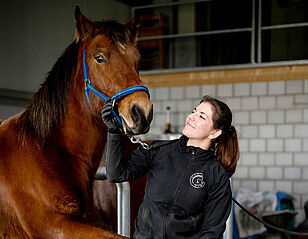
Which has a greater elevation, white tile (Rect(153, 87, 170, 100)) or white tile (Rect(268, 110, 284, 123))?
white tile (Rect(153, 87, 170, 100))

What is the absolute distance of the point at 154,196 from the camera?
1572mm

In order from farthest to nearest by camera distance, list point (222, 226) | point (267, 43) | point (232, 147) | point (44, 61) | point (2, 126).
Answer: point (267, 43) → point (44, 61) → point (2, 126) → point (232, 147) → point (222, 226)

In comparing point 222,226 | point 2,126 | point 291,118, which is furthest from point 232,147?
point 291,118

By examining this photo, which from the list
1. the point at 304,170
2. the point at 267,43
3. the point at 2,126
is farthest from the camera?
the point at 267,43

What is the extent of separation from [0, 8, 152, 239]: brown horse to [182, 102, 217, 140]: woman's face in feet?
0.56

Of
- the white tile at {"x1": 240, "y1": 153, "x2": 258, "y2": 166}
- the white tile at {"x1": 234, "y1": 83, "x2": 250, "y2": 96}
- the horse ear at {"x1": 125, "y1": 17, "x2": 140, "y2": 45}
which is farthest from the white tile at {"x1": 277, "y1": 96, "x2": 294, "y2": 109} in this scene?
the horse ear at {"x1": 125, "y1": 17, "x2": 140, "y2": 45}

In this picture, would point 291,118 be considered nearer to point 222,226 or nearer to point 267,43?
point 267,43

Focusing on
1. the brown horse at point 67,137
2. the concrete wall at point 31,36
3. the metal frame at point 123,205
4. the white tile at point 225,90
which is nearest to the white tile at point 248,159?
the white tile at point 225,90

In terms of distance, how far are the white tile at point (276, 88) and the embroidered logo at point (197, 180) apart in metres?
3.94

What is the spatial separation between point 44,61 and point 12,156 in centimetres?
408

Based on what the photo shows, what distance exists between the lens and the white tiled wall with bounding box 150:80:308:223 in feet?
16.8

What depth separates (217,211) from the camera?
1539mm

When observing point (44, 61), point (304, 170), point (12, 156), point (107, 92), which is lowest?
point (304, 170)

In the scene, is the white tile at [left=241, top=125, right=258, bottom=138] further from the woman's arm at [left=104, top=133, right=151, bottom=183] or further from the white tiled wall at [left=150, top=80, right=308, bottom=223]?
the woman's arm at [left=104, top=133, right=151, bottom=183]
